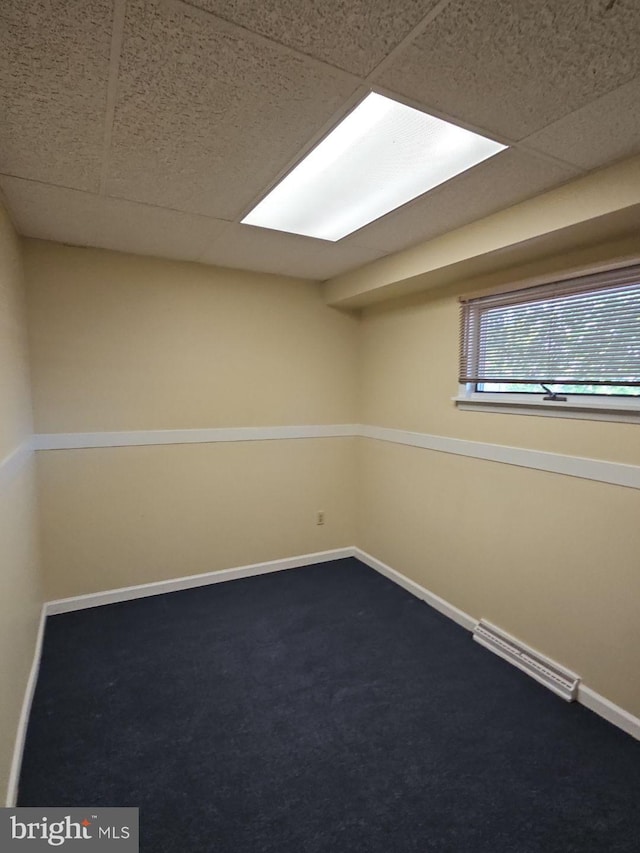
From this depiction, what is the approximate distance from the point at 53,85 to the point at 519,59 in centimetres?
123

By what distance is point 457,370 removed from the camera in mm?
2682

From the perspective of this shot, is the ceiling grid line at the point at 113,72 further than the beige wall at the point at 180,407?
No

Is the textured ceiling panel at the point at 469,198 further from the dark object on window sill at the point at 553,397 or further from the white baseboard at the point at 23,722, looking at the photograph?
the white baseboard at the point at 23,722

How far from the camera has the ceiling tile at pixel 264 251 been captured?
2.37 m

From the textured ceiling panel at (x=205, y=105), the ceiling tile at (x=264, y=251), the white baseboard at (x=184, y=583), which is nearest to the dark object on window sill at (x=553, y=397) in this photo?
the ceiling tile at (x=264, y=251)

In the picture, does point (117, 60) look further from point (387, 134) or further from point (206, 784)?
point (206, 784)

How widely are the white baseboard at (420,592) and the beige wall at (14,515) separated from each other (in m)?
2.33

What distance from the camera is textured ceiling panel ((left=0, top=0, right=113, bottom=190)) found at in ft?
3.09

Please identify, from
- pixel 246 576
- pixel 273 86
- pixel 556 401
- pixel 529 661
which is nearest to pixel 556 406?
pixel 556 401

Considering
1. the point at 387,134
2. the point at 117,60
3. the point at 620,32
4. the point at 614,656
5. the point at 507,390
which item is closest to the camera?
the point at 620,32

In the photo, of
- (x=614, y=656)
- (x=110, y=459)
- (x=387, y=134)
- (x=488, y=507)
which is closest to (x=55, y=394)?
(x=110, y=459)

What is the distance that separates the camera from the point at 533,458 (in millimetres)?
2232

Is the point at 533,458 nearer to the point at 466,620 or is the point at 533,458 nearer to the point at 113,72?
the point at 466,620

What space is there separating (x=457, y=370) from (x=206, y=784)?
2.41m
